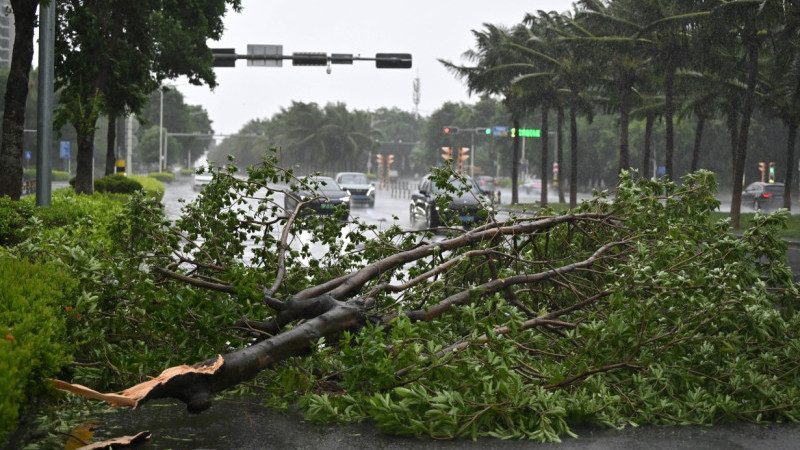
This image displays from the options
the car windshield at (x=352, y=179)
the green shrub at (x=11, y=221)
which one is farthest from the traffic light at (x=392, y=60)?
the green shrub at (x=11, y=221)

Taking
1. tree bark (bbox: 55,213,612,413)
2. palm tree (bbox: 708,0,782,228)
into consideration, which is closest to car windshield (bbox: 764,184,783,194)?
palm tree (bbox: 708,0,782,228)

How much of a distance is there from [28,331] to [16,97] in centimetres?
1382

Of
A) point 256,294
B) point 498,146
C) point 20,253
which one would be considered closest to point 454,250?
point 256,294

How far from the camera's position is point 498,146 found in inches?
4171

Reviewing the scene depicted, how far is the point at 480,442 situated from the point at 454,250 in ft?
11.0

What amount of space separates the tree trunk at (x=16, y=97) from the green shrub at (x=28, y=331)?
11.8 m

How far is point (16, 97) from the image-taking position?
1770cm

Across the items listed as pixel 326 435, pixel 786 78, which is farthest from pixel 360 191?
pixel 326 435

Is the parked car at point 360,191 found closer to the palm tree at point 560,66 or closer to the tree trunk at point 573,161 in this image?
the palm tree at point 560,66

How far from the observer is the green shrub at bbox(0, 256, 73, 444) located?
4.43 m

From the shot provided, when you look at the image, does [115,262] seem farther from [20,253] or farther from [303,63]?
[303,63]

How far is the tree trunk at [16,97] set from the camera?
17.6m

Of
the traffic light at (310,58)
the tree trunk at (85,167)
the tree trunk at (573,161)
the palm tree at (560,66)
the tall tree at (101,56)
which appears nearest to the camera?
the tall tree at (101,56)

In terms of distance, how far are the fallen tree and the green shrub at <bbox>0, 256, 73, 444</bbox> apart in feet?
1.67
